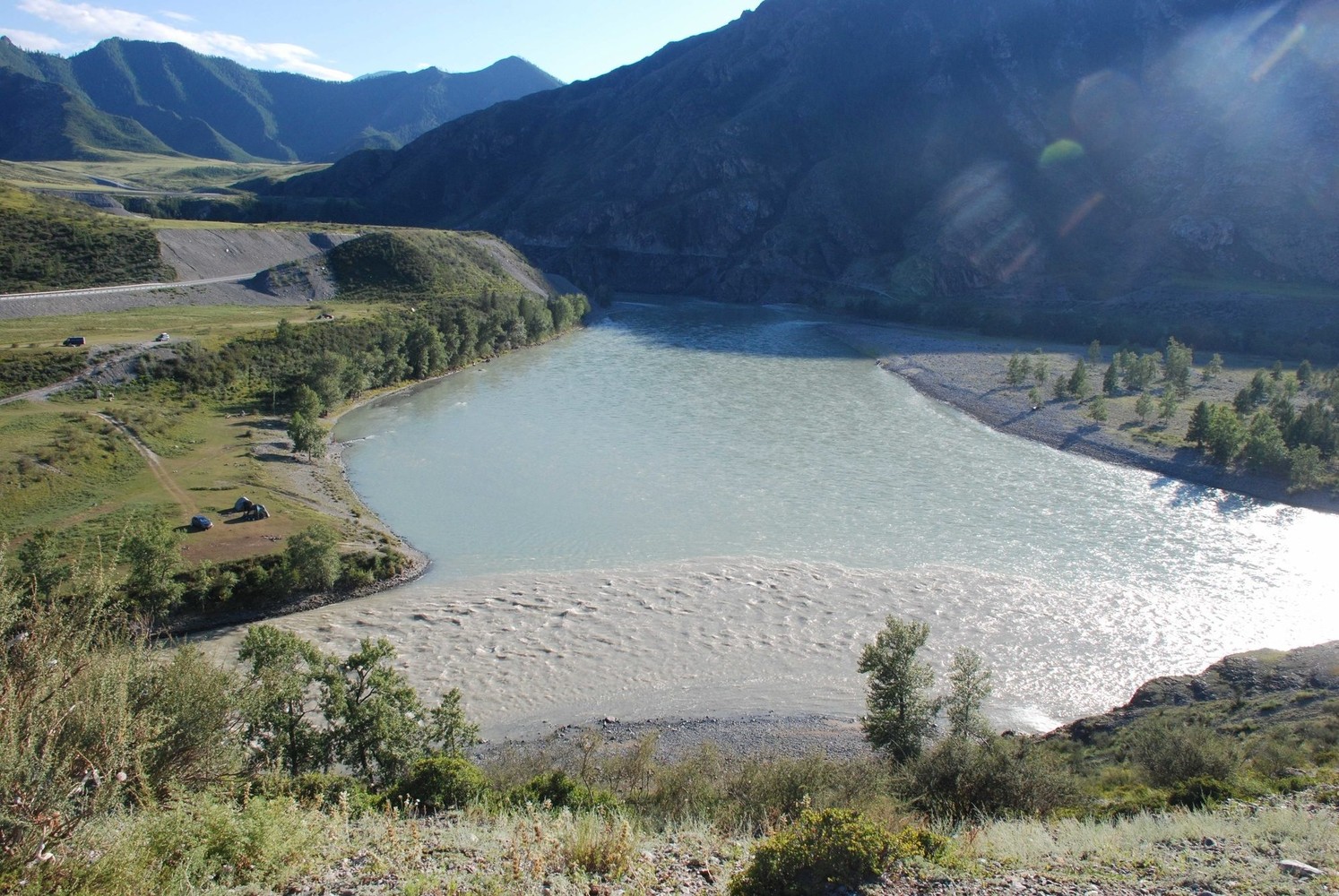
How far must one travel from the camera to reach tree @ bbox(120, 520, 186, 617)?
87.8ft

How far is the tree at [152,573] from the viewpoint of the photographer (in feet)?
87.8

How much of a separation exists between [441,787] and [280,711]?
5464 millimetres

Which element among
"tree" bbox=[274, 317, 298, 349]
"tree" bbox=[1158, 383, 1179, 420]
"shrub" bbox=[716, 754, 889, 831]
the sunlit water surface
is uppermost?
"tree" bbox=[274, 317, 298, 349]

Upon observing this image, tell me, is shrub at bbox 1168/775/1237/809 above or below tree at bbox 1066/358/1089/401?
below

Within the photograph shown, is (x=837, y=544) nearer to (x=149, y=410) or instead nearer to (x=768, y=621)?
(x=768, y=621)

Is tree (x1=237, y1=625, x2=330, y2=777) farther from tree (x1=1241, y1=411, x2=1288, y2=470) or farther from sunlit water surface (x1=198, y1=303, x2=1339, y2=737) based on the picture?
tree (x1=1241, y1=411, x2=1288, y2=470)

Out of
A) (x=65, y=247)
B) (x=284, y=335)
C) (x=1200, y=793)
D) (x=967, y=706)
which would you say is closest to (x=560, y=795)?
Result: (x=967, y=706)

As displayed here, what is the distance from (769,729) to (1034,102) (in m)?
152

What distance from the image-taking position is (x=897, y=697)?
20.0 meters

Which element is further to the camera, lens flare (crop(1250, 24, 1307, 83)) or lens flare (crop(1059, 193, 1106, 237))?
lens flare (crop(1059, 193, 1106, 237))

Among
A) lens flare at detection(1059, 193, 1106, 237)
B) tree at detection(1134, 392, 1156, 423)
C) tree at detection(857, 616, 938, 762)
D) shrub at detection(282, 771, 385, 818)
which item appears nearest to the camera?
shrub at detection(282, 771, 385, 818)

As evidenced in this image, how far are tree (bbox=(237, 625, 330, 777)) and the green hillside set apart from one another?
60188 mm

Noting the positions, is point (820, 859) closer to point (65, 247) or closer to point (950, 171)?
point (65, 247)

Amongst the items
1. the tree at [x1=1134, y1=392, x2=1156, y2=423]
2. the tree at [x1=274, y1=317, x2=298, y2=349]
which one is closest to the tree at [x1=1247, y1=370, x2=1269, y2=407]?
the tree at [x1=1134, y1=392, x2=1156, y2=423]
